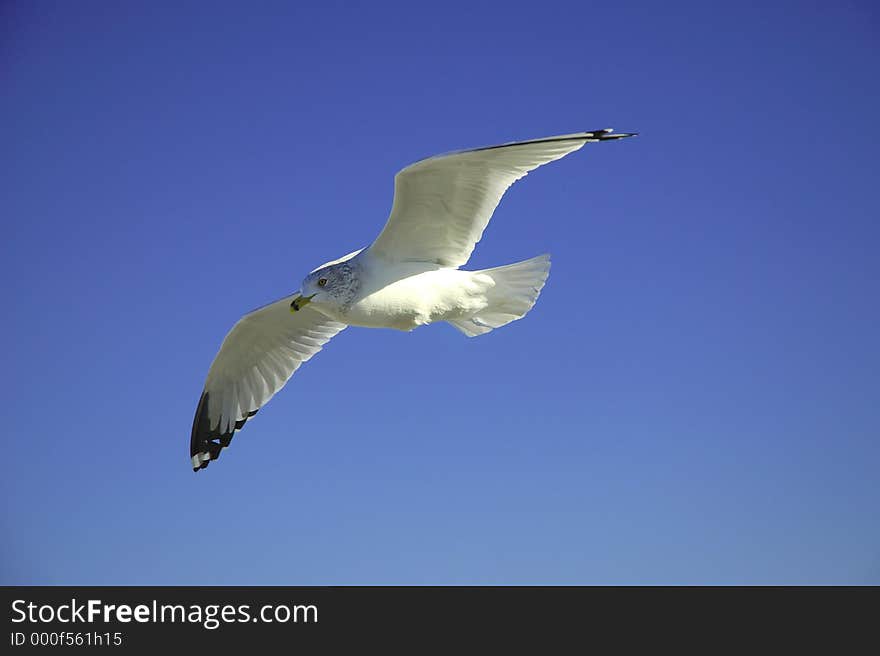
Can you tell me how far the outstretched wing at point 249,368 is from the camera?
5.16m

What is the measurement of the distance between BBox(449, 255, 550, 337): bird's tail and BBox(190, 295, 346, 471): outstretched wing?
110 centimetres

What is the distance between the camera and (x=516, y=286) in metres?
4.43

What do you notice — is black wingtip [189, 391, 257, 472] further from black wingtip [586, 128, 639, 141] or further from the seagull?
black wingtip [586, 128, 639, 141]

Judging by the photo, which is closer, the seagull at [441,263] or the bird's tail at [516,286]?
the seagull at [441,263]

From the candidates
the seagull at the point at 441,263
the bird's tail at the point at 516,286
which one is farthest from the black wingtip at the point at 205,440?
the bird's tail at the point at 516,286

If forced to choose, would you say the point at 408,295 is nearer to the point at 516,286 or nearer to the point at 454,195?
the point at 454,195

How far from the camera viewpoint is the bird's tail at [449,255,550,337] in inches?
173

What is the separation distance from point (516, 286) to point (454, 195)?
571mm

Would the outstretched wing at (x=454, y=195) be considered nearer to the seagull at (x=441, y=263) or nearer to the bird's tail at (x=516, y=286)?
the seagull at (x=441, y=263)

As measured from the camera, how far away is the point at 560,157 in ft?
12.8

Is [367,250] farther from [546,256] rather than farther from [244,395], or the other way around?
[244,395]

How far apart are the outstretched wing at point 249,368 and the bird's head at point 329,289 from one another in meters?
1.04
